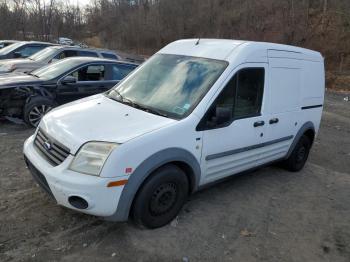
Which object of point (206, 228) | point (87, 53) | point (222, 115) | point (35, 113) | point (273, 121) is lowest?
point (206, 228)

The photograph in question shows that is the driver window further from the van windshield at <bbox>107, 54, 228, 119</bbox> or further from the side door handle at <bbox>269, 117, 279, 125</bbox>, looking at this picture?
the side door handle at <bbox>269, 117, 279, 125</bbox>

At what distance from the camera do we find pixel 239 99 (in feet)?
13.9

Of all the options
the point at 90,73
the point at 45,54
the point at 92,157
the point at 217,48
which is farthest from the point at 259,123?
the point at 45,54

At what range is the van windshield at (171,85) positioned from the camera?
389cm

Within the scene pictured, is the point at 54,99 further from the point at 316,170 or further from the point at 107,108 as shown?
the point at 316,170

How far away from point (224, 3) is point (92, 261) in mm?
41172

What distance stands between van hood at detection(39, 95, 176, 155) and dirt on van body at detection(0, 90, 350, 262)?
3.05ft

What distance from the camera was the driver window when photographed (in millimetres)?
7796

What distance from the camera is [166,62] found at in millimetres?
4562

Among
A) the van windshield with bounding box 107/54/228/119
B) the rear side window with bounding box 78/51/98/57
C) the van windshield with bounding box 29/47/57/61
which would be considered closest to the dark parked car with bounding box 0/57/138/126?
the van windshield with bounding box 29/47/57/61

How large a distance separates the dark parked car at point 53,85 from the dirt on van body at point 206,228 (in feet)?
6.45

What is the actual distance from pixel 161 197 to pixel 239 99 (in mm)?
1530

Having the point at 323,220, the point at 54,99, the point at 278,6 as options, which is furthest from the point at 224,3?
the point at 323,220

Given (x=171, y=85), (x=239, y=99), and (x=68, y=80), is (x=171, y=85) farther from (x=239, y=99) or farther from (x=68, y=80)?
(x=68, y=80)
